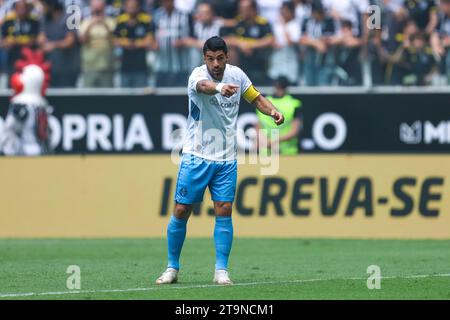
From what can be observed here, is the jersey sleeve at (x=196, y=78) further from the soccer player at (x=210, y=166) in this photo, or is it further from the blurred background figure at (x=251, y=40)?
the blurred background figure at (x=251, y=40)

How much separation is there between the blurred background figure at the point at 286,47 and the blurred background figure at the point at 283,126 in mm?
1038

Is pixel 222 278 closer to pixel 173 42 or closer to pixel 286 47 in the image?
pixel 286 47

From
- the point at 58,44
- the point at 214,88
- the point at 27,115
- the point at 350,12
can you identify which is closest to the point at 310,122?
the point at 350,12

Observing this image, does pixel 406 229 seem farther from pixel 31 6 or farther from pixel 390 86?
pixel 31 6

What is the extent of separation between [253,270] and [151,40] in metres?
10.1

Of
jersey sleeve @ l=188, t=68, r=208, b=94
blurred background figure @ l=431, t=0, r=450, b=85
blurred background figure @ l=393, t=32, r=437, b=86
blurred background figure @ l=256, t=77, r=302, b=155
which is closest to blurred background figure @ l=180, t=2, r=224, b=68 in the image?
blurred background figure @ l=256, t=77, r=302, b=155

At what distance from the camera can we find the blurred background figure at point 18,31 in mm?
22422

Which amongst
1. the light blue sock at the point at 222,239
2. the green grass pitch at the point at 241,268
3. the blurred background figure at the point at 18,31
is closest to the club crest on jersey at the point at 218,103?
the light blue sock at the point at 222,239

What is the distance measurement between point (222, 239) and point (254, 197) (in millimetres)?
7526

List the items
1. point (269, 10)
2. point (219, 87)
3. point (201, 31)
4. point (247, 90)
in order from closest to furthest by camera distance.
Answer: point (219, 87) < point (247, 90) < point (201, 31) < point (269, 10)

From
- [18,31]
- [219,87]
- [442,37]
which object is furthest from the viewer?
[18,31]

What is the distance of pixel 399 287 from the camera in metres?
10.7

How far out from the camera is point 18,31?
73.9 feet

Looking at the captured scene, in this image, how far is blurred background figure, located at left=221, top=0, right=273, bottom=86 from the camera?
→ 21.6 metres
